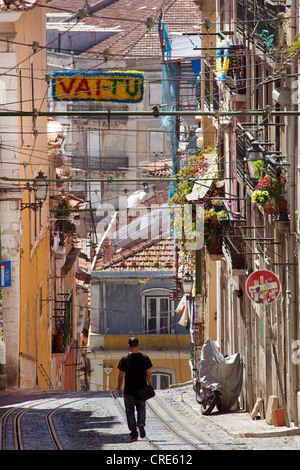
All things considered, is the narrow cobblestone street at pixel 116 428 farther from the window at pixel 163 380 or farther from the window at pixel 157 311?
the window at pixel 157 311

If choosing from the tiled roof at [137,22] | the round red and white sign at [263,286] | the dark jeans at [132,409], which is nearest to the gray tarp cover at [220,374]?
the round red and white sign at [263,286]

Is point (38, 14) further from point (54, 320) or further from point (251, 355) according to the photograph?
point (251, 355)

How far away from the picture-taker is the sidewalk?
14141 mm

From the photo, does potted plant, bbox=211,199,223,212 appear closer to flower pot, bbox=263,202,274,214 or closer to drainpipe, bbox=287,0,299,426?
flower pot, bbox=263,202,274,214

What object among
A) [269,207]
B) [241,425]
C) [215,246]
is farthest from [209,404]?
[215,246]

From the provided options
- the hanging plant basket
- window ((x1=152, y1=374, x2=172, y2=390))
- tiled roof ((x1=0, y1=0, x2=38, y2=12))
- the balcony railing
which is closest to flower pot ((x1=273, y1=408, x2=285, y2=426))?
the balcony railing

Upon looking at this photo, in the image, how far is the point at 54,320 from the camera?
34.2 m

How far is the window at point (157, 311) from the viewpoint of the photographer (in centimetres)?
3694

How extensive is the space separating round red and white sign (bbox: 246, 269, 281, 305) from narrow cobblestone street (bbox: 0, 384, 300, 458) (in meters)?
1.89

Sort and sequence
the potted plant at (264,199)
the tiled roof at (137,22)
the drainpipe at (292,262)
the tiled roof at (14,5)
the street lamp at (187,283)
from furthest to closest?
the tiled roof at (137,22) < the street lamp at (187,283) < the tiled roof at (14,5) < the potted plant at (264,199) < the drainpipe at (292,262)

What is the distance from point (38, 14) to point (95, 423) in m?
17.2

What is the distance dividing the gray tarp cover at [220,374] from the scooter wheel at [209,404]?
19 cm

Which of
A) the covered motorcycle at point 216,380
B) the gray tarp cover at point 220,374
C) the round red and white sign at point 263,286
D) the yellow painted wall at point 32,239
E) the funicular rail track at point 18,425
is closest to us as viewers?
the funicular rail track at point 18,425
